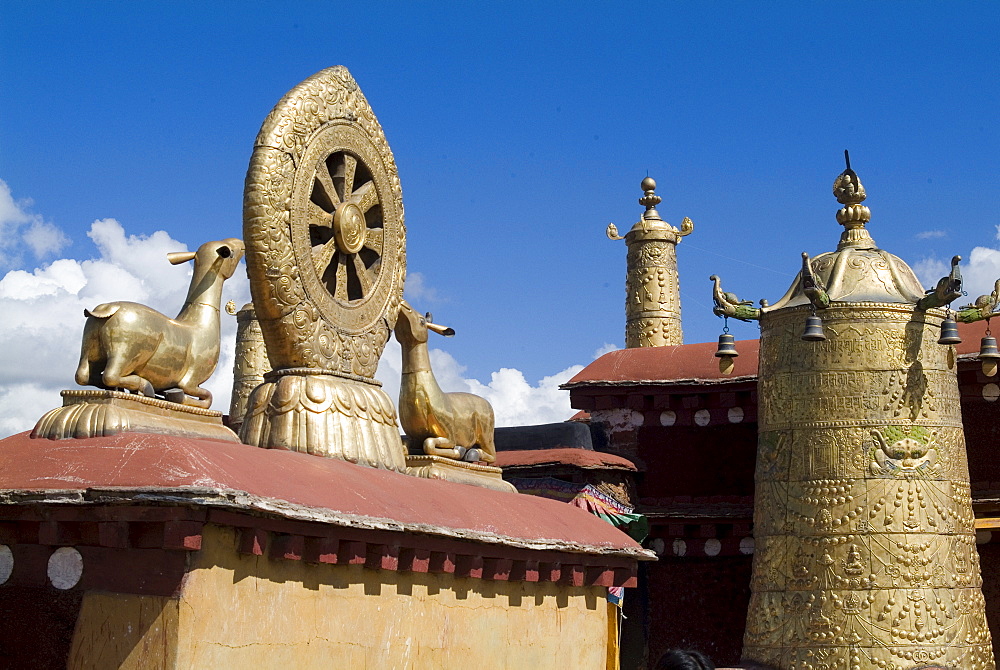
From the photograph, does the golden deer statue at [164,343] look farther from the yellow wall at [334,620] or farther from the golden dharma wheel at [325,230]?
the yellow wall at [334,620]

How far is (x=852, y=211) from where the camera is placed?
1302cm

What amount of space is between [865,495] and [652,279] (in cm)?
671

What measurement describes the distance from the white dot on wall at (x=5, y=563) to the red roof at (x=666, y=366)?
9.29 m

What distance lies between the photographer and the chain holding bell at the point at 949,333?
11.6 m

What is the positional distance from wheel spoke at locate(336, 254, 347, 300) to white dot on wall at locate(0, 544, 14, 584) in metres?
3.22

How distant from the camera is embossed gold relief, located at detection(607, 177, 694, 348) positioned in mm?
17719

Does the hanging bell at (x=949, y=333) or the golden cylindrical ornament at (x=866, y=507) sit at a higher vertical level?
the hanging bell at (x=949, y=333)

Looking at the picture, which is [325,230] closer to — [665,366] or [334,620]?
[334,620]

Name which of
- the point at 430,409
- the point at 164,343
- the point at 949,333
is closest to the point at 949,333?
the point at 949,333

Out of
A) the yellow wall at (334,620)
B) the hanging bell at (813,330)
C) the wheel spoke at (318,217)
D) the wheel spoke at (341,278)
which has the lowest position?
the yellow wall at (334,620)

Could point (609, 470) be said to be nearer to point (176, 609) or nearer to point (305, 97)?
point (305, 97)

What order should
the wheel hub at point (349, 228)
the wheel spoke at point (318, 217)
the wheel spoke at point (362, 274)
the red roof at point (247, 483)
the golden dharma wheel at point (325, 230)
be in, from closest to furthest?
1. the red roof at point (247, 483)
2. the golden dharma wheel at point (325, 230)
3. the wheel spoke at point (318, 217)
4. the wheel hub at point (349, 228)
5. the wheel spoke at point (362, 274)

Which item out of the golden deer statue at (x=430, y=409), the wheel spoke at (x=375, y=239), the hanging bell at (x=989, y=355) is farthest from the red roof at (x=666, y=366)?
the wheel spoke at (x=375, y=239)

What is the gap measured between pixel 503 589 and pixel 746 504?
6167mm
